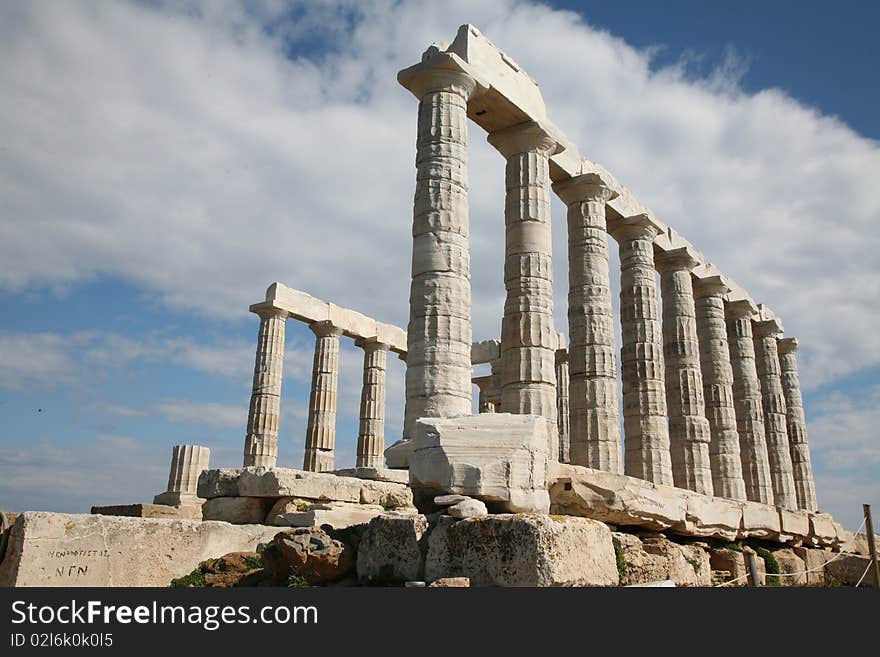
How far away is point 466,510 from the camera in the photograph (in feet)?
27.3

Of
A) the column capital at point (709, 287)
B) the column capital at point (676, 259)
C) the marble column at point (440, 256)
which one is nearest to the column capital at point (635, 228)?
Result: the column capital at point (676, 259)

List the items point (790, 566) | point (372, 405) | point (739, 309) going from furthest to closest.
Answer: point (372, 405)
point (739, 309)
point (790, 566)

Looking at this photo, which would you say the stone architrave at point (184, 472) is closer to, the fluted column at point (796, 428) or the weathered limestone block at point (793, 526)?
the weathered limestone block at point (793, 526)

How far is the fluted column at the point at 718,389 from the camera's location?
2462cm

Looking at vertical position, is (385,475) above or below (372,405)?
below

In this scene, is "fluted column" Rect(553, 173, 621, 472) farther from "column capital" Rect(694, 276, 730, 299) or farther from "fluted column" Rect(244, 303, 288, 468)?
"fluted column" Rect(244, 303, 288, 468)

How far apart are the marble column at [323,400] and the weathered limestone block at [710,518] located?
16.2m

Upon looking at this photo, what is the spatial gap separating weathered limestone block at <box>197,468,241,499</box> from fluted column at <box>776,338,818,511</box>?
25404mm

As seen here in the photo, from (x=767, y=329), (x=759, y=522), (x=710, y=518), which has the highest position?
(x=767, y=329)

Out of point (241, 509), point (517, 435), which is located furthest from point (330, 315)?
point (517, 435)

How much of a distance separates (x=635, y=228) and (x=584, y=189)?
10.4 feet

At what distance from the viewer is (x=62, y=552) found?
7.87 m

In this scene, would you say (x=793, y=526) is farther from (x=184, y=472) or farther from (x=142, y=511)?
(x=184, y=472)

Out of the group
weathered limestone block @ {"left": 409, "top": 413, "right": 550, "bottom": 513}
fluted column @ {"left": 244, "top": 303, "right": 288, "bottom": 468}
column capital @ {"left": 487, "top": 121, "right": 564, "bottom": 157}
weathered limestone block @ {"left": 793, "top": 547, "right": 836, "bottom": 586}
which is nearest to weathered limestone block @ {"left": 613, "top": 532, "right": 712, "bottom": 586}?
weathered limestone block @ {"left": 409, "top": 413, "right": 550, "bottom": 513}
